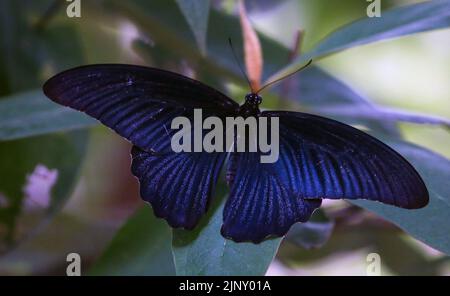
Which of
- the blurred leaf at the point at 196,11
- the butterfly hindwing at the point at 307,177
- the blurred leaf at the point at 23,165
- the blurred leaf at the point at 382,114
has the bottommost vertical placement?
the butterfly hindwing at the point at 307,177

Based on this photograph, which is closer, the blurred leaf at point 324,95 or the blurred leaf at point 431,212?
the blurred leaf at point 431,212

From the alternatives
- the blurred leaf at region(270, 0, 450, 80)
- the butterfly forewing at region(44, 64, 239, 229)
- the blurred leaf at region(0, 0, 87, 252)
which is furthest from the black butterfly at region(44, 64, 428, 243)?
the blurred leaf at region(0, 0, 87, 252)

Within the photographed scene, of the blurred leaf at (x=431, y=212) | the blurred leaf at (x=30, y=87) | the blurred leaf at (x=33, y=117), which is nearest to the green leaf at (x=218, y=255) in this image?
the blurred leaf at (x=431, y=212)

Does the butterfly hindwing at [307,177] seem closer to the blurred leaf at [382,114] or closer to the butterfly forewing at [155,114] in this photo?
the butterfly forewing at [155,114]

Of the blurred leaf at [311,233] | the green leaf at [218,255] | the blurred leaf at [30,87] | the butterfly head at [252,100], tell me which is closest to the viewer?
the green leaf at [218,255]

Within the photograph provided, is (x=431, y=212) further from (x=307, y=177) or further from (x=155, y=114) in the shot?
(x=155, y=114)

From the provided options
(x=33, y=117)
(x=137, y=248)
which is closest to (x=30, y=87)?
(x=33, y=117)
